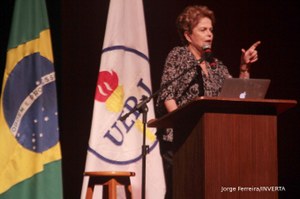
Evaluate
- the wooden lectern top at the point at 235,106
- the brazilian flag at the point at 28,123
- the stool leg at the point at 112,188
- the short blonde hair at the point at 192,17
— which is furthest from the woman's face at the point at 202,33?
the brazilian flag at the point at 28,123

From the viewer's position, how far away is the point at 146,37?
4.05 meters

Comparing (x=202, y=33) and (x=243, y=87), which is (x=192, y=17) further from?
(x=243, y=87)

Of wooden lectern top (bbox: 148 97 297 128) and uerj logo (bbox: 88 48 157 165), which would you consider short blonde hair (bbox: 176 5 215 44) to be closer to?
uerj logo (bbox: 88 48 157 165)

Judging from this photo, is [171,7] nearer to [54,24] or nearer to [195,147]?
[54,24]

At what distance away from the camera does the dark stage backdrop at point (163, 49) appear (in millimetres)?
3973

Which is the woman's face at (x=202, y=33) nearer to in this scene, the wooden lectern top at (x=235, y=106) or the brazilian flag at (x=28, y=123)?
the wooden lectern top at (x=235, y=106)

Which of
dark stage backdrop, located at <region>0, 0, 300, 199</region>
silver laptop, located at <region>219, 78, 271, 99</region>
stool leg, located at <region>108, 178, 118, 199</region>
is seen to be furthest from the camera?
dark stage backdrop, located at <region>0, 0, 300, 199</region>

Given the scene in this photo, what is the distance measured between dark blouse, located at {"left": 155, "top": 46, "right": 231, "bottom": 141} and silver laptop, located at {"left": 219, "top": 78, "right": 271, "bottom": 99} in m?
0.68

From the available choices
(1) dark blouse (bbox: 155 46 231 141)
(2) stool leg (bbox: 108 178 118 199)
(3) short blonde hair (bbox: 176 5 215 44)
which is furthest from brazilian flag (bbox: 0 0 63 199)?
(3) short blonde hair (bbox: 176 5 215 44)

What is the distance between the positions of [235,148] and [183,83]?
3.27 ft

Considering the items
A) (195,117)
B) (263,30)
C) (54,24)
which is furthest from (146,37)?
(195,117)

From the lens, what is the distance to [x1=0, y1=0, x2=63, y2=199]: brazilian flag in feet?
A: 12.0

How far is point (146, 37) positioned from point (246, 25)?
934 mm

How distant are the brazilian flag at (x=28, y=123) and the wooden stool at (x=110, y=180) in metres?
0.40
